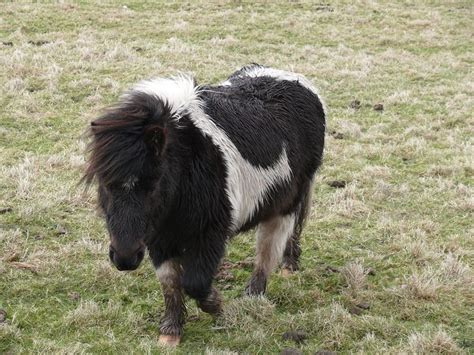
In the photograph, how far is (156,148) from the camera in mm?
4051

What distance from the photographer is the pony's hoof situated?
189 inches

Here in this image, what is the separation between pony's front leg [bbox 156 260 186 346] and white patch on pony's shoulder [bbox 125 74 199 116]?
4.00 feet

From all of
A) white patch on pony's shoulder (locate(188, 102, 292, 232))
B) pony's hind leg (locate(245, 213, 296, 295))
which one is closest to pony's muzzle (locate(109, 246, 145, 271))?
white patch on pony's shoulder (locate(188, 102, 292, 232))

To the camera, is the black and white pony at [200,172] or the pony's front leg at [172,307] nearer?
the black and white pony at [200,172]

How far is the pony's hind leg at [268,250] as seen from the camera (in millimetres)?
5637

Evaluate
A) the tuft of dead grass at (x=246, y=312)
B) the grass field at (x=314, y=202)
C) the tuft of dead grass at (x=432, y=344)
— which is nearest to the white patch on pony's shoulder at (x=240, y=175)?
the tuft of dead grass at (x=246, y=312)

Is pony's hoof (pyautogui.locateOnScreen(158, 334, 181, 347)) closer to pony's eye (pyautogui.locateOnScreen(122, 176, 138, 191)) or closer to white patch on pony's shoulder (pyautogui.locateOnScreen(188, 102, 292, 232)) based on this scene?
Result: white patch on pony's shoulder (pyautogui.locateOnScreen(188, 102, 292, 232))

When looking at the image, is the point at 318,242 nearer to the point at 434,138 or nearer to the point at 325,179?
the point at 325,179

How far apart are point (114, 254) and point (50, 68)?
30.7 feet

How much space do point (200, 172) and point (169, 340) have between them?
4.48 feet

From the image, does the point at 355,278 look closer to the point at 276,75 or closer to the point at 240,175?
the point at 240,175

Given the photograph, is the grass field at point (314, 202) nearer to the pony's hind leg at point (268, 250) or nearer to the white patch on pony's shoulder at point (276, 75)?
the pony's hind leg at point (268, 250)

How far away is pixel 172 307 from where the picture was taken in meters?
4.91

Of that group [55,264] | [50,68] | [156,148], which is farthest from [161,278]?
[50,68]
